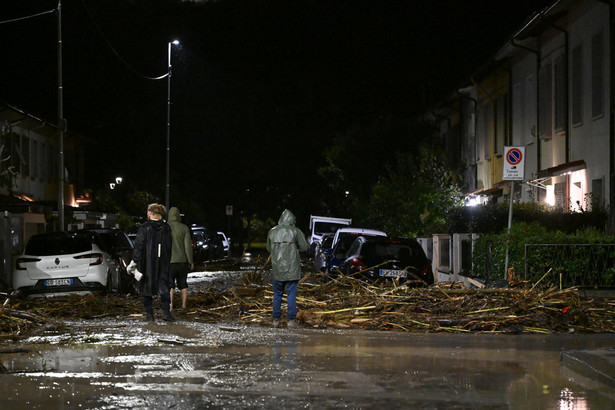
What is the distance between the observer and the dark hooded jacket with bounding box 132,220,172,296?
14859 millimetres

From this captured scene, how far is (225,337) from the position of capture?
1334 centimetres

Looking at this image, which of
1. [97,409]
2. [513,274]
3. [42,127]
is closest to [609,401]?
[97,409]

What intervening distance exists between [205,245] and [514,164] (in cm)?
2856

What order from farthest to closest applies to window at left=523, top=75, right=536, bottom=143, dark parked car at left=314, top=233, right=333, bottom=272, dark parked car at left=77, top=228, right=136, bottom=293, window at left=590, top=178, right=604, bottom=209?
1. window at left=523, top=75, right=536, bottom=143
2. dark parked car at left=314, top=233, right=333, bottom=272
3. window at left=590, top=178, right=604, bottom=209
4. dark parked car at left=77, top=228, right=136, bottom=293

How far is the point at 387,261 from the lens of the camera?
19312 millimetres

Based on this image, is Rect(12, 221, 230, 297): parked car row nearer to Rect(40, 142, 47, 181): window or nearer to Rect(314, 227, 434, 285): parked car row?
Rect(314, 227, 434, 285): parked car row

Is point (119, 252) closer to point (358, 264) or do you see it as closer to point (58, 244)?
point (58, 244)

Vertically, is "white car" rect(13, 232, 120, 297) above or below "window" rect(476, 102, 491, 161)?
below

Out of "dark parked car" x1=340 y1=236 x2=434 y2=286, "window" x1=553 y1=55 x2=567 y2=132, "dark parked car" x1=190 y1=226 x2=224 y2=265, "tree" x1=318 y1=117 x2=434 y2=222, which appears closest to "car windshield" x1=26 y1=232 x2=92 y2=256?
"dark parked car" x1=340 y1=236 x2=434 y2=286

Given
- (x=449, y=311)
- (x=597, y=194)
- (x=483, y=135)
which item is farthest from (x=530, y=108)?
(x=449, y=311)

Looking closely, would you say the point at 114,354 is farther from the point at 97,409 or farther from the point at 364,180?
the point at 364,180

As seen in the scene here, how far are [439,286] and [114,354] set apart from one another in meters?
7.08

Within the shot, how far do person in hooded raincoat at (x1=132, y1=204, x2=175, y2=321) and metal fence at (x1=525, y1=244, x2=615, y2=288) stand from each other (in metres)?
6.50

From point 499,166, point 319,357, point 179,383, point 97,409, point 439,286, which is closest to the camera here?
point 97,409
